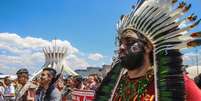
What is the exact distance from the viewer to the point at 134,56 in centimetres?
348

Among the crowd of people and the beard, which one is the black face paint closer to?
the beard

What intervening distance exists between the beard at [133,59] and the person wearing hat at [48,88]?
368 cm

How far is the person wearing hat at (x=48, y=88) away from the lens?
277 inches

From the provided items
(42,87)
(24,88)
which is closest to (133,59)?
(42,87)

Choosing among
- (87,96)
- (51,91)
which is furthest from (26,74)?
(51,91)

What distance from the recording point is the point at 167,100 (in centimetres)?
337

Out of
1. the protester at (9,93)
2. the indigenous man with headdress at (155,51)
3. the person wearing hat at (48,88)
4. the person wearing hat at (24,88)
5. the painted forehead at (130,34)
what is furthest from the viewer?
the protester at (9,93)

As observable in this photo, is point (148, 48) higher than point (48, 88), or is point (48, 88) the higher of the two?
point (148, 48)

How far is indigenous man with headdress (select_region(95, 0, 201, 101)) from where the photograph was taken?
334cm

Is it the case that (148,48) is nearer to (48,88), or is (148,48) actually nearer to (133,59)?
(133,59)

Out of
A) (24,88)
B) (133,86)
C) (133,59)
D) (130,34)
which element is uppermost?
(130,34)

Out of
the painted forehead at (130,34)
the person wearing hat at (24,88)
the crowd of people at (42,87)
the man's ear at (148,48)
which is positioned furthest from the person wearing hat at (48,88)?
the man's ear at (148,48)

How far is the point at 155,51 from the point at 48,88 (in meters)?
3.90

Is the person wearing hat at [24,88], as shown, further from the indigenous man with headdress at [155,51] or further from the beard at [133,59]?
the beard at [133,59]
